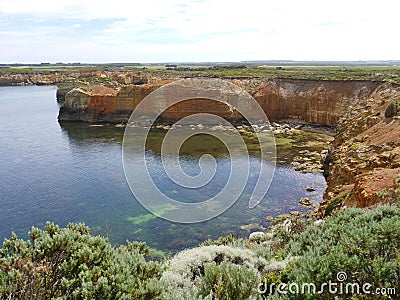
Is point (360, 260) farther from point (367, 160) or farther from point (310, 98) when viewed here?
point (310, 98)

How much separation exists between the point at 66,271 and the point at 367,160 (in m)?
22.0

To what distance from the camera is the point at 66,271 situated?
6.77 m

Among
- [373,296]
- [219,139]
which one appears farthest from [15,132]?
[373,296]

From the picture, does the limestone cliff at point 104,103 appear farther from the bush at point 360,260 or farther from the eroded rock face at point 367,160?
the bush at point 360,260

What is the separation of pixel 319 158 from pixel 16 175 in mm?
32954

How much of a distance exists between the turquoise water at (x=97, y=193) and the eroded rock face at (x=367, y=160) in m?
4.43

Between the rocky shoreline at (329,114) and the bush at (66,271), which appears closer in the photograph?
the bush at (66,271)

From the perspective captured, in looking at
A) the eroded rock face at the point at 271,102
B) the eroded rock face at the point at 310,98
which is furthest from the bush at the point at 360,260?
the eroded rock face at the point at 271,102

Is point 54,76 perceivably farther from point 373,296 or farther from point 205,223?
point 373,296

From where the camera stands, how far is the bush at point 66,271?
630 centimetres

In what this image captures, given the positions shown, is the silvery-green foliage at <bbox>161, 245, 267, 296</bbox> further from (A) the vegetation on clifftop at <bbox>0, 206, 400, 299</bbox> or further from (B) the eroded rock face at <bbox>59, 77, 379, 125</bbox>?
(B) the eroded rock face at <bbox>59, 77, 379, 125</bbox>

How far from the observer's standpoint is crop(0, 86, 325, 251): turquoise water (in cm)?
2419

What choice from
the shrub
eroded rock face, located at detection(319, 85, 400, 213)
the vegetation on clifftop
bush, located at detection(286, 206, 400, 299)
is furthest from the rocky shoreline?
the shrub

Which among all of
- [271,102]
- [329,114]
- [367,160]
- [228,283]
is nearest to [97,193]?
[367,160]
